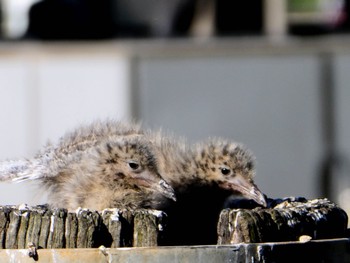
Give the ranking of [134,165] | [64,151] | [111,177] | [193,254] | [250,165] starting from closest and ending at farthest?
[193,254] < [134,165] < [111,177] < [64,151] < [250,165]

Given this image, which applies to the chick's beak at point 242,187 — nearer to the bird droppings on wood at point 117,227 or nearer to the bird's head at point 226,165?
the bird's head at point 226,165

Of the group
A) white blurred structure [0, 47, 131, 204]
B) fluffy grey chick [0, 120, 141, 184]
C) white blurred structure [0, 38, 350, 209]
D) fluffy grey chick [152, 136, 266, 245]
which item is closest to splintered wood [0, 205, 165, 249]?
fluffy grey chick [152, 136, 266, 245]

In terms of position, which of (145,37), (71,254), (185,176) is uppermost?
(145,37)

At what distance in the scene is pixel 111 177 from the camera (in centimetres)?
525

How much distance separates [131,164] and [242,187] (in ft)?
2.23

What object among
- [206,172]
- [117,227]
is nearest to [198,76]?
[206,172]

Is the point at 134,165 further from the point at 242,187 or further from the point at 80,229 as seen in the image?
the point at 80,229

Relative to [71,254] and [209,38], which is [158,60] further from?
[71,254]

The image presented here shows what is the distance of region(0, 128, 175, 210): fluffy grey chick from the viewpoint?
514 cm

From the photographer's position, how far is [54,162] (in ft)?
17.8

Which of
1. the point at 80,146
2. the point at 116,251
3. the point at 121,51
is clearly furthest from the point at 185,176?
the point at 121,51

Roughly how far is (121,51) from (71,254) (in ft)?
35.8

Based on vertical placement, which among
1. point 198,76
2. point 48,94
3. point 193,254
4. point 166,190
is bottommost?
point 193,254

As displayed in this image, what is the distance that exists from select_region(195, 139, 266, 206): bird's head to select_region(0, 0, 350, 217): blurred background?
8.63 meters
